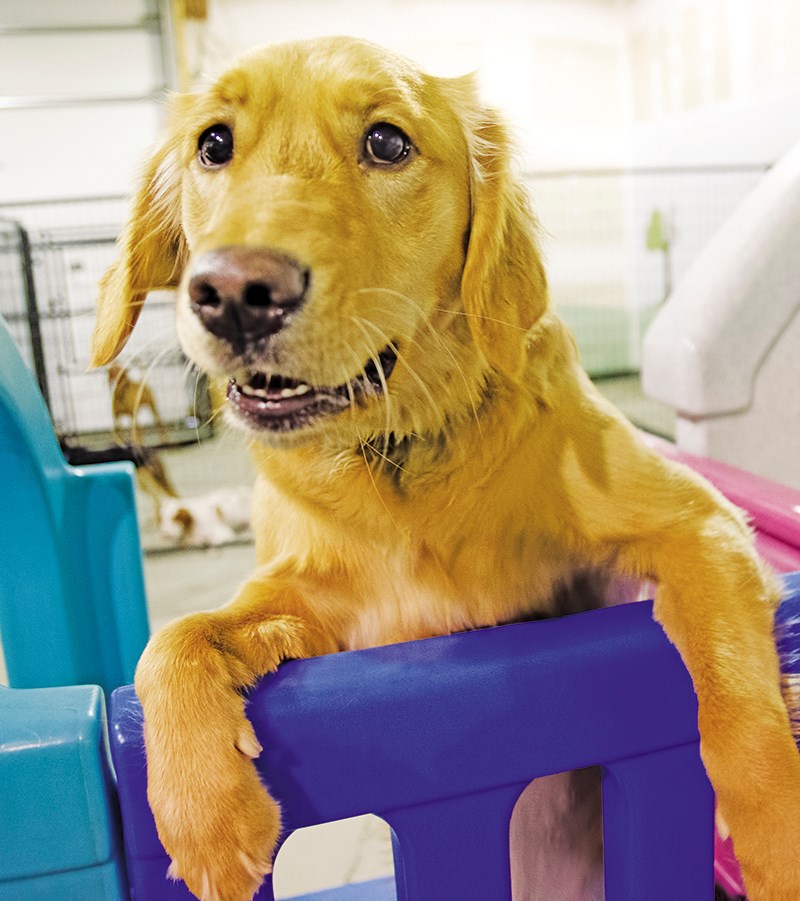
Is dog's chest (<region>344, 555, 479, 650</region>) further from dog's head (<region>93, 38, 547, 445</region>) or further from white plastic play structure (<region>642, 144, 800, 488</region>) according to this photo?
white plastic play structure (<region>642, 144, 800, 488</region>)

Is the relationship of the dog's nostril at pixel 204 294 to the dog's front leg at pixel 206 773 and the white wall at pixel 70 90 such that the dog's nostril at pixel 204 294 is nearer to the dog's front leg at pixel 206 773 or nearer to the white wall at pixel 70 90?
the dog's front leg at pixel 206 773

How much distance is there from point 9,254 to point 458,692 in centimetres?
311

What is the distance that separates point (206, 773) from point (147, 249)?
0.57 m

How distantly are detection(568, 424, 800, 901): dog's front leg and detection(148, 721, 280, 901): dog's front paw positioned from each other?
1.04ft

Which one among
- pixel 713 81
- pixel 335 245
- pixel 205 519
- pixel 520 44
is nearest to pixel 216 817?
pixel 335 245

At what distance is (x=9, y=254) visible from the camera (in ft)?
10.5

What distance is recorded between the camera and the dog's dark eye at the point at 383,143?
0.79 meters

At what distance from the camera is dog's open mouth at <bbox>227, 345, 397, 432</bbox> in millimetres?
711

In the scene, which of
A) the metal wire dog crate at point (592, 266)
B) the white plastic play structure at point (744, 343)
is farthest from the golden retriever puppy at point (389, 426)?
the metal wire dog crate at point (592, 266)

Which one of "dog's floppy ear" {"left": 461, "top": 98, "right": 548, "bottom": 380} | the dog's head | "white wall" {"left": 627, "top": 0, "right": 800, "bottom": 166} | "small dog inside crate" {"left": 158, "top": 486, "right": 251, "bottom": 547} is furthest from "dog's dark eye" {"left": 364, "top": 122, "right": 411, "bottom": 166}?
"white wall" {"left": 627, "top": 0, "right": 800, "bottom": 166}

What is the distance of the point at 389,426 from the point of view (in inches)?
32.0

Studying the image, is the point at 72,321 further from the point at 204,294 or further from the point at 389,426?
the point at 204,294

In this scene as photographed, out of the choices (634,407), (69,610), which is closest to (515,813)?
(69,610)

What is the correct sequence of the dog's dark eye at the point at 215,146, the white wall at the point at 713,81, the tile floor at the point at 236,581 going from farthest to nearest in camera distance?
the white wall at the point at 713,81 < the tile floor at the point at 236,581 < the dog's dark eye at the point at 215,146
